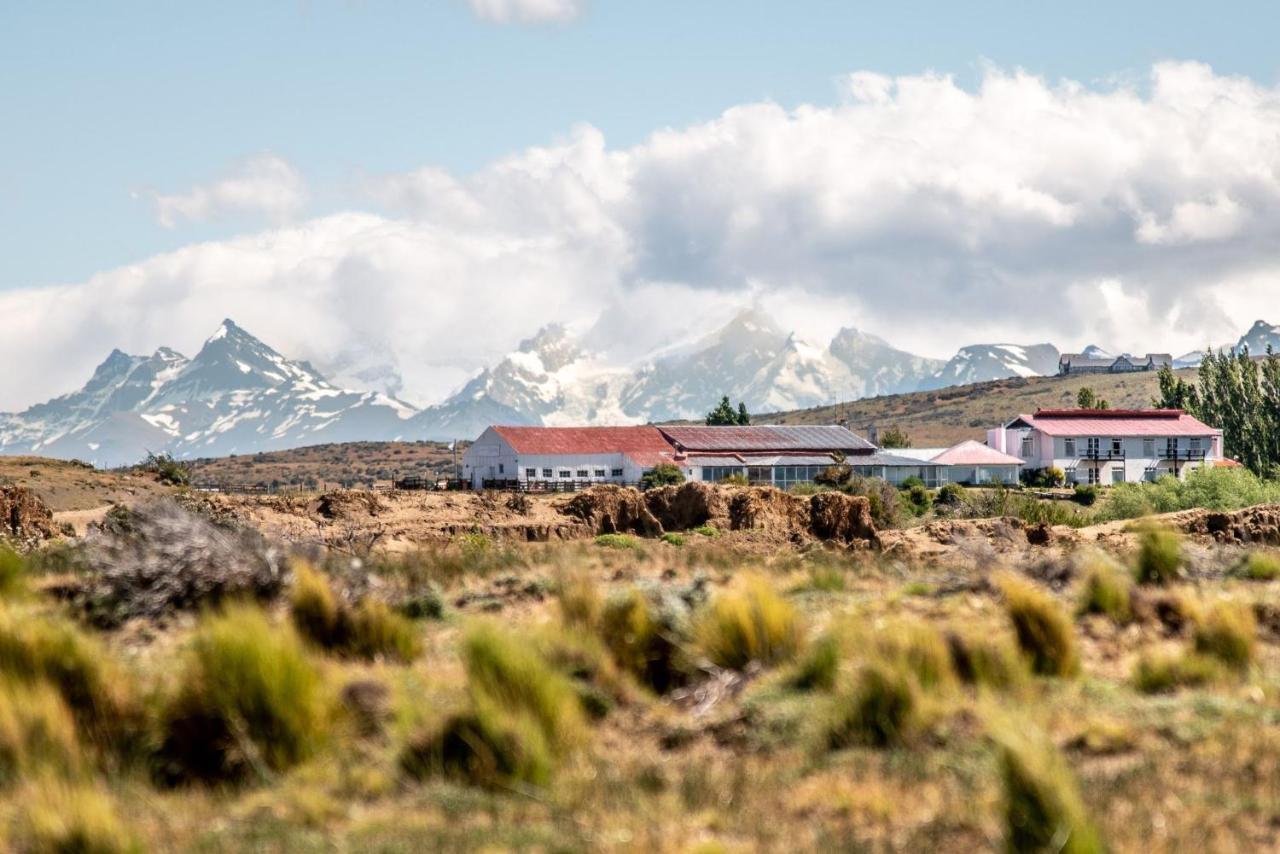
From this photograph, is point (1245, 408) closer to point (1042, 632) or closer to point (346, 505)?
point (346, 505)

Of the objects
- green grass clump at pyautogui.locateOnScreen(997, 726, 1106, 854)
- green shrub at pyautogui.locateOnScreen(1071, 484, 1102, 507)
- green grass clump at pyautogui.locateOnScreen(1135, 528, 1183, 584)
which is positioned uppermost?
green grass clump at pyautogui.locateOnScreen(1135, 528, 1183, 584)

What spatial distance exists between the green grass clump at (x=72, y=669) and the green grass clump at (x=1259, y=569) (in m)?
13.8

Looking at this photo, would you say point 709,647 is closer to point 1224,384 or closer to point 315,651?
point 315,651

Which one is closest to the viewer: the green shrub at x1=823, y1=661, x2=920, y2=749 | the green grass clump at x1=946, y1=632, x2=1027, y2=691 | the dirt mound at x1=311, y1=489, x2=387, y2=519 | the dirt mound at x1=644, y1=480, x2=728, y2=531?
the green shrub at x1=823, y1=661, x2=920, y2=749

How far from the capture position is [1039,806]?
8.07 meters

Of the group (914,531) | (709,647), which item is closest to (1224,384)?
(914,531)

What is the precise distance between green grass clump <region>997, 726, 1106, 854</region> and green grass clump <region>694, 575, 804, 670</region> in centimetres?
413

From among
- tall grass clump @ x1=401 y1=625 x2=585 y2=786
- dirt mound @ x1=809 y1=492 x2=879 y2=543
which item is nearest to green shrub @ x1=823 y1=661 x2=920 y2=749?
tall grass clump @ x1=401 y1=625 x2=585 y2=786

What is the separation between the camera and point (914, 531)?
141 ft

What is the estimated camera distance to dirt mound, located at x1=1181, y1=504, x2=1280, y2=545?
34.7m

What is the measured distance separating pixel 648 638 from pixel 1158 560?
25.7ft

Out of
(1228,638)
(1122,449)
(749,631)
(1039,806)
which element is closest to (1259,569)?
(1228,638)

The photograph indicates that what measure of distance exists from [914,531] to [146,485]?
51507 mm

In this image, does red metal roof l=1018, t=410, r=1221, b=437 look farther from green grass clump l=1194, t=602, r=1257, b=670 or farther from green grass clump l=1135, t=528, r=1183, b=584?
green grass clump l=1194, t=602, r=1257, b=670
